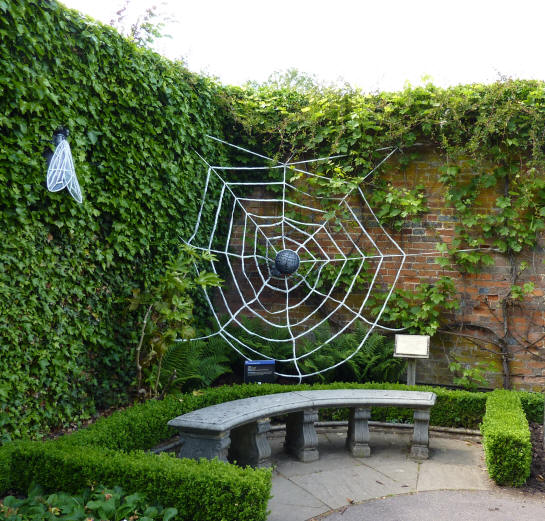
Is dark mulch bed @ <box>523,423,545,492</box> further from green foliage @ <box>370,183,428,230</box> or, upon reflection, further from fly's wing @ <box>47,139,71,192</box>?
fly's wing @ <box>47,139,71,192</box>

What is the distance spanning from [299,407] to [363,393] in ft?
2.54

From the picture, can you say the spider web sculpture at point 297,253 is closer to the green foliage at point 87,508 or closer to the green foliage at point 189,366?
the green foliage at point 189,366

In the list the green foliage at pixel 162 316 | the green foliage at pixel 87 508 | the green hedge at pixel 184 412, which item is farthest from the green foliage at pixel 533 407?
the green foliage at pixel 87 508

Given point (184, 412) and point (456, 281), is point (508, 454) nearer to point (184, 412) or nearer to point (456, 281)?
point (184, 412)

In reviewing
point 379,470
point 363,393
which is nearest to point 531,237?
point 363,393

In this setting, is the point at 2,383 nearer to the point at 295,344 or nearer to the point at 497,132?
the point at 295,344

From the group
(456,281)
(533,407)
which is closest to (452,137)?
(456,281)

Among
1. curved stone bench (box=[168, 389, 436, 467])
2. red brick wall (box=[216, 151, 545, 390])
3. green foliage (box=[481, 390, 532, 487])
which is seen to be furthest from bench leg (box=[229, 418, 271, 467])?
red brick wall (box=[216, 151, 545, 390])

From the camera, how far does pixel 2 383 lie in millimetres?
3672

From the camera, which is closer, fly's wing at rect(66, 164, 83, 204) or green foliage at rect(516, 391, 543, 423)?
fly's wing at rect(66, 164, 83, 204)

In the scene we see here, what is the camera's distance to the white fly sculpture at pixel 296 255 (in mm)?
6762

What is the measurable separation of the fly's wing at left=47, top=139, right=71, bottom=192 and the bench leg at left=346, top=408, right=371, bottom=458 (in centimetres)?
294

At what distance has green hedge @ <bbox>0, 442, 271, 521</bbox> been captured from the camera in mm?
2881

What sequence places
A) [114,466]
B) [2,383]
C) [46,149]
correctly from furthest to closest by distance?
[46,149] → [2,383] → [114,466]
